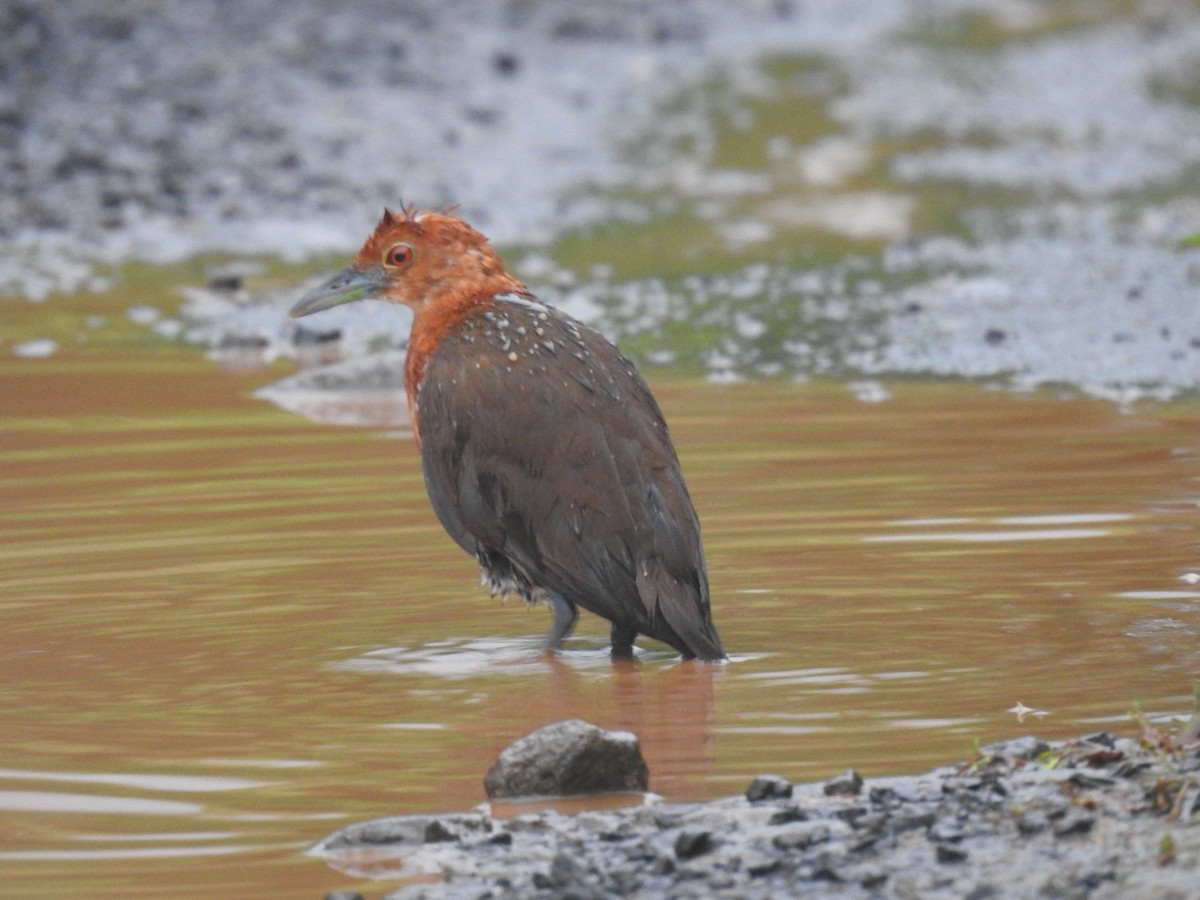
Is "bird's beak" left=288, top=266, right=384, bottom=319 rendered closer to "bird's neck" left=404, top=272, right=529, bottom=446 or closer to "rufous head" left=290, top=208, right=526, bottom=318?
"rufous head" left=290, top=208, right=526, bottom=318

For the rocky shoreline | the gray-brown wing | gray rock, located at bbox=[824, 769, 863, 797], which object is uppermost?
the gray-brown wing

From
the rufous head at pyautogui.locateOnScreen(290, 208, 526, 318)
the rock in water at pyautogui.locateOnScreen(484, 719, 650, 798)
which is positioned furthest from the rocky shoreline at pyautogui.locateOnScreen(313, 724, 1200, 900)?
the rufous head at pyautogui.locateOnScreen(290, 208, 526, 318)

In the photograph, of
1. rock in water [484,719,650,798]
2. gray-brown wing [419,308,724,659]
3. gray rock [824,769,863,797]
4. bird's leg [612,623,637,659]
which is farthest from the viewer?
bird's leg [612,623,637,659]

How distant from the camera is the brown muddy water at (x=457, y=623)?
500cm

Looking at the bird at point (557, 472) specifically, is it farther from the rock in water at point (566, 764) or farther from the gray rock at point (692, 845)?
the gray rock at point (692, 845)

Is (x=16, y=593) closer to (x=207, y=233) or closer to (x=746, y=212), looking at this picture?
(x=207, y=233)

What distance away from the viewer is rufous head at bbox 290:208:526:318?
6.96 metres

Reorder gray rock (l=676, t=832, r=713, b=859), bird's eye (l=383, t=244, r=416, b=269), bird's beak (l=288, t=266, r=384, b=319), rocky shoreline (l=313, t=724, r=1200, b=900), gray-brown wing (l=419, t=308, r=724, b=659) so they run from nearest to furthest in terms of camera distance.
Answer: rocky shoreline (l=313, t=724, r=1200, b=900)
gray rock (l=676, t=832, r=713, b=859)
gray-brown wing (l=419, t=308, r=724, b=659)
bird's eye (l=383, t=244, r=416, b=269)
bird's beak (l=288, t=266, r=384, b=319)

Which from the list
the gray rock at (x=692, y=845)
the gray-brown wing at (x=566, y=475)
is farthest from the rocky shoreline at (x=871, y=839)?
the gray-brown wing at (x=566, y=475)

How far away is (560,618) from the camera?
21.2 ft

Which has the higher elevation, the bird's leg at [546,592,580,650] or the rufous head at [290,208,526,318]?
the rufous head at [290,208,526,318]

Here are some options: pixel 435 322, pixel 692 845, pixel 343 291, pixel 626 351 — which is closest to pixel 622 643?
pixel 435 322

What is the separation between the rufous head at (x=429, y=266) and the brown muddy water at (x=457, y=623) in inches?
34.0

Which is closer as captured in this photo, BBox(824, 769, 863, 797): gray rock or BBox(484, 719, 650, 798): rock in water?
BBox(824, 769, 863, 797): gray rock
